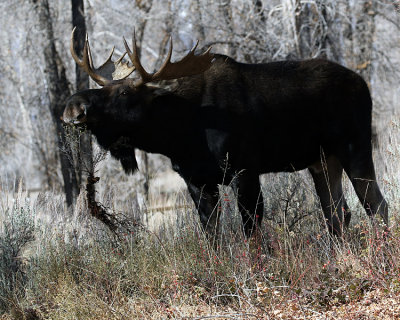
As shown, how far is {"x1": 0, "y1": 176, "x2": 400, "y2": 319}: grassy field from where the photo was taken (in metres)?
4.83

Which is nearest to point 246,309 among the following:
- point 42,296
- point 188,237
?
point 188,237

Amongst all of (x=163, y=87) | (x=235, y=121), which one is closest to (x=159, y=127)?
(x=163, y=87)

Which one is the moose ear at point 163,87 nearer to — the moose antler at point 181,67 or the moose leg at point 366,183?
the moose antler at point 181,67

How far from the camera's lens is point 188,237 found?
616 centimetres

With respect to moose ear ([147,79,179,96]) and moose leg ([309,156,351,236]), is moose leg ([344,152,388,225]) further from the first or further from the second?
moose ear ([147,79,179,96])

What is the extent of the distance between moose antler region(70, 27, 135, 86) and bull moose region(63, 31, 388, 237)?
15 mm

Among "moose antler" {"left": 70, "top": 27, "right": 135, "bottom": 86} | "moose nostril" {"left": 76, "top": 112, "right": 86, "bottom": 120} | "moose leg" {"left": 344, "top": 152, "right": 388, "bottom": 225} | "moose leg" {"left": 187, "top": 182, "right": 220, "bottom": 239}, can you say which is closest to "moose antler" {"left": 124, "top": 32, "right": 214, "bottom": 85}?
"moose antler" {"left": 70, "top": 27, "right": 135, "bottom": 86}

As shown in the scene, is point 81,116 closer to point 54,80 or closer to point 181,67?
point 181,67

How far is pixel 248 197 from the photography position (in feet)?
20.1

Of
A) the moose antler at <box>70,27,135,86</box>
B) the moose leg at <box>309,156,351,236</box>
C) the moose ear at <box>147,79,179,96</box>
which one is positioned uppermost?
the moose antler at <box>70,27,135,86</box>

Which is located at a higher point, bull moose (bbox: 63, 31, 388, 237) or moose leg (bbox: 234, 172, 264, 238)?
bull moose (bbox: 63, 31, 388, 237)

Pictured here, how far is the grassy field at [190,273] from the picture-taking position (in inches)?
190

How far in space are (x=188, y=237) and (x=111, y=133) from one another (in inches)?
51.1

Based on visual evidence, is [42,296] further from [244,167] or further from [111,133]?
[244,167]
